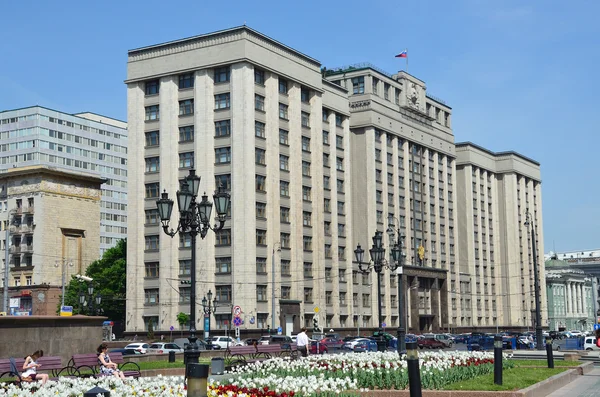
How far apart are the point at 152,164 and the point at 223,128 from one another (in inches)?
354

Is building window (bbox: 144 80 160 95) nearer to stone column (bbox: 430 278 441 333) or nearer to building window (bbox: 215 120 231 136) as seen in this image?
building window (bbox: 215 120 231 136)

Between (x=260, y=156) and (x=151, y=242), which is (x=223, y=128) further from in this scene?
(x=151, y=242)

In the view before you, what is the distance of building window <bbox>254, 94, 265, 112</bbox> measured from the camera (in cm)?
7807

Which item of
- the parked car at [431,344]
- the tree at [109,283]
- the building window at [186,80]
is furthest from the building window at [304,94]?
the parked car at [431,344]

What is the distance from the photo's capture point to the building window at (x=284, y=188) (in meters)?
80.5

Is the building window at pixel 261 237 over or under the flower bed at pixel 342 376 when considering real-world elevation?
over

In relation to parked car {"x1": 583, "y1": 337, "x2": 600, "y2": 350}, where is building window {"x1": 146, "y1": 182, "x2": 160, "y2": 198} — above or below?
above

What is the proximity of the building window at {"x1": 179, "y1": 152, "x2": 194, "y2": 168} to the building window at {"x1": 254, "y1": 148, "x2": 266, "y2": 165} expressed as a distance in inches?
264

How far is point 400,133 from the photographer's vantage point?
103625 mm

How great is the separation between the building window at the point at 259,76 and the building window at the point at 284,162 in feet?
24.9

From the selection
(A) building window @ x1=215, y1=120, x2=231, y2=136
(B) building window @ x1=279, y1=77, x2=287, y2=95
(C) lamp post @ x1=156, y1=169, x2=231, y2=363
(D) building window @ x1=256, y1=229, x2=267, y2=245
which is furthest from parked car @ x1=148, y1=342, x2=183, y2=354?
(C) lamp post @ x1=156, y1=169, x2=231, y2=363

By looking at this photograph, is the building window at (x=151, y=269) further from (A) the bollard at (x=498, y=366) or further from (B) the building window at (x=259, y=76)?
(A) the bollard at (x=498, y=366)

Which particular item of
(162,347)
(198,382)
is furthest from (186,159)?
(198,382)

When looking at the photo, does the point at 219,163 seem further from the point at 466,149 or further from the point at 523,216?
the point at 523,216
